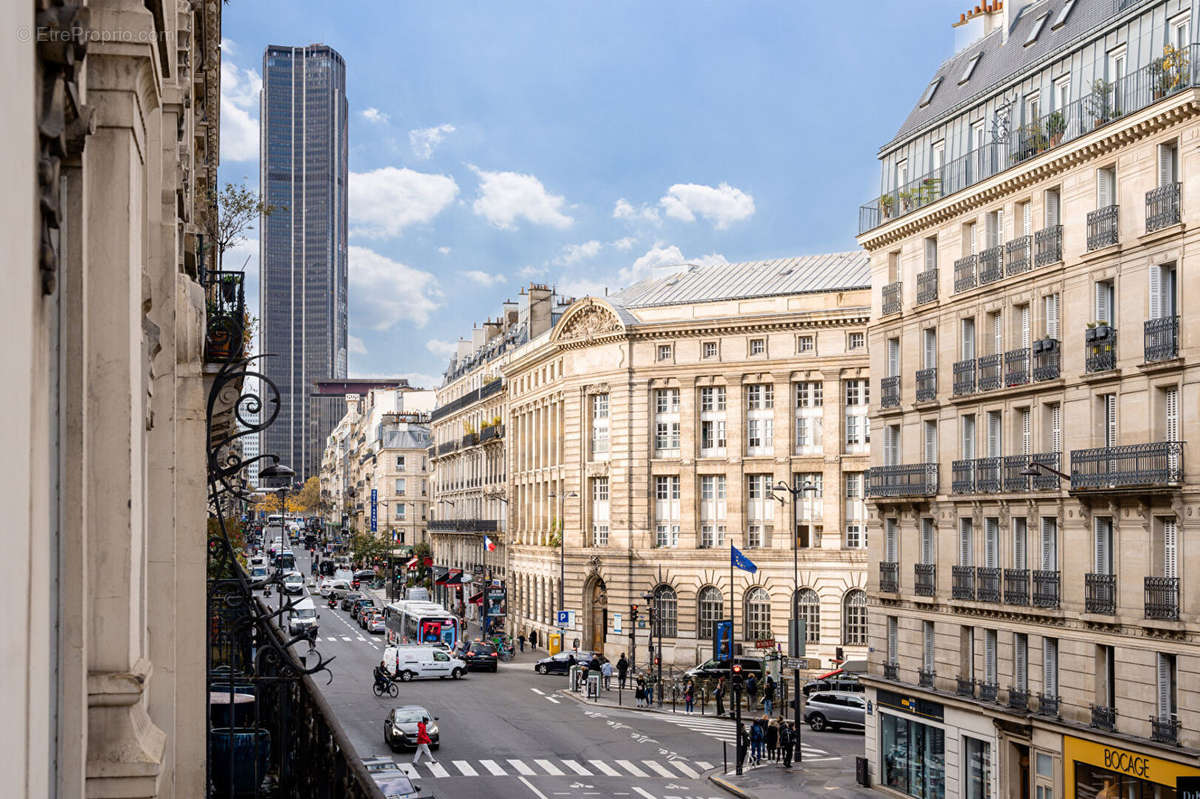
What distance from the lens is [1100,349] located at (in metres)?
32.1

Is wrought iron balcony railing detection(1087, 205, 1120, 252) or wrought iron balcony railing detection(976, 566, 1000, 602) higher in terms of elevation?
wrought iron balcony railing detection(1087, 205, 1120, 252)

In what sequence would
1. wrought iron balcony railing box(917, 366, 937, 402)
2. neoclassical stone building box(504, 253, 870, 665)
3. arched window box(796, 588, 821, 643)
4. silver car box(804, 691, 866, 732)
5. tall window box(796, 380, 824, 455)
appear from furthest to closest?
tall window box(796, 380, 824, 455) → neoclassical stone building box(504, 253, 870, 665) → arched window box(796, 588, 821, 643) → silver car box(804, 691, 866, 732) → wrought iron balcony railing box(917, 366, 937, 402)

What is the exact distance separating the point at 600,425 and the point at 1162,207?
51.0 metres

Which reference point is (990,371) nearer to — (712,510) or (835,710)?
(835,710)

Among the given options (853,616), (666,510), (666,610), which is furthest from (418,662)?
(853,616)

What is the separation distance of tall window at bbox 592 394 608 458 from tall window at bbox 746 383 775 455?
8.88m

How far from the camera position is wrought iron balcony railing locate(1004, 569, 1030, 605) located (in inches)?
1372

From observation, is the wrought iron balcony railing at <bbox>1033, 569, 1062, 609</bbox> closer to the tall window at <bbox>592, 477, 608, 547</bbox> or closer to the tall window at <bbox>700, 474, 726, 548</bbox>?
the tall window at <bbox>700, 474, 726, 548</bbox>

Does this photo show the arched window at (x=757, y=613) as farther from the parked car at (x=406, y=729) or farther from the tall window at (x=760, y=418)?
the parked car at (x=406, y=729)

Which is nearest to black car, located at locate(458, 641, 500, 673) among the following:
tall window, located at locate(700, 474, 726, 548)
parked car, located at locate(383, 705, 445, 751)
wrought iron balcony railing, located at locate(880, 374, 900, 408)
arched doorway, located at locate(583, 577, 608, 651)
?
arched doorway, located at locate(583, 577, 608, 651)

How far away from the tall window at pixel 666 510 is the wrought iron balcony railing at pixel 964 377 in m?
37.9

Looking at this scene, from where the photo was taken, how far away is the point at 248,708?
20938mm

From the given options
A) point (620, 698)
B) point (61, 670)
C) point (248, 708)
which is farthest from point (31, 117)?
point (620, 698)

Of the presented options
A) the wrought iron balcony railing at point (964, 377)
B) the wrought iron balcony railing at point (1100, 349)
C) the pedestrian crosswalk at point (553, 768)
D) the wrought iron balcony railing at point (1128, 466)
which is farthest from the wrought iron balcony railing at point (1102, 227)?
the pedestrian crosswalk at point (553, 768)
